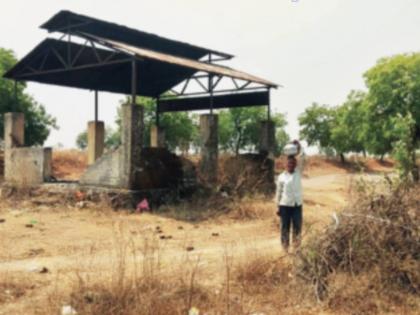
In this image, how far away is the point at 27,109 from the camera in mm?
30141

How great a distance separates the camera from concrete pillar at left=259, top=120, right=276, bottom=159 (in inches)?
668

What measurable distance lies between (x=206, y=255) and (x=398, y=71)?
31846 millimetres

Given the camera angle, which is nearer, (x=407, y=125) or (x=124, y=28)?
(x=407, y=125)

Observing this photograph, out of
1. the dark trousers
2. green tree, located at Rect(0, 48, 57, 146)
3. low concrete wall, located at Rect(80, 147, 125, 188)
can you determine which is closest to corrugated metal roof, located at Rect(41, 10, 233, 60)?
low concrete wall, located at Rect(80, 147, 125, 188)

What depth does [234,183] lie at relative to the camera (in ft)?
48.9

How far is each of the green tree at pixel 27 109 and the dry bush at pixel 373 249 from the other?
83.6 feet

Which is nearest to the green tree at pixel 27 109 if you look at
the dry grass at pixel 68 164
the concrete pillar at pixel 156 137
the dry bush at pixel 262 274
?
the dry grass at pixel 68 164

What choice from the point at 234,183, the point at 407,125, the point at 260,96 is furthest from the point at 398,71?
the point at 407,125

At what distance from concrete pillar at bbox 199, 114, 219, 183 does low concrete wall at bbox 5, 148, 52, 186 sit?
4.68 metres

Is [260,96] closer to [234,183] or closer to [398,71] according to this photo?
[234,183]

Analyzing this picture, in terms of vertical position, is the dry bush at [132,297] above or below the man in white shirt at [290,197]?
below

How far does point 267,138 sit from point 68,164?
2308cm

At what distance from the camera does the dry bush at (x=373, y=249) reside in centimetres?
511

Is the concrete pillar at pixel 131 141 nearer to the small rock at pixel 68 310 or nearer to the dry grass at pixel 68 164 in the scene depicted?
the small rock at pixel 68 310
